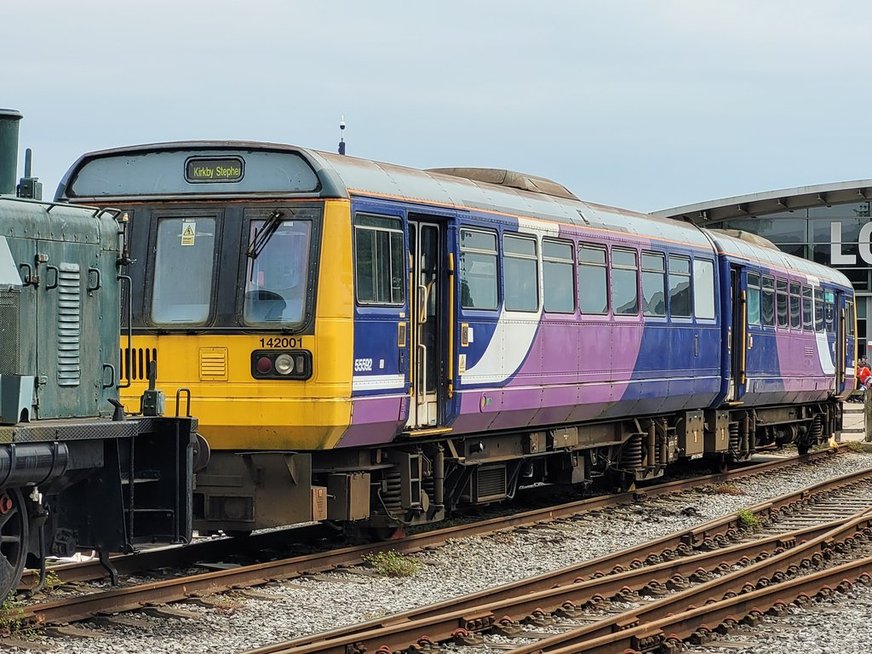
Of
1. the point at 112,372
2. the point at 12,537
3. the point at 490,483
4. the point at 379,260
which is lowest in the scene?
the point at 490,483

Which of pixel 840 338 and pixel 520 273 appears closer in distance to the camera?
pixel 520 273

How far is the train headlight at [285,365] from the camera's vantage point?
36.1ft

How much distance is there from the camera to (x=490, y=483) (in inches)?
563

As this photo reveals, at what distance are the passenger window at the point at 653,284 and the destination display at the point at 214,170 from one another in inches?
257

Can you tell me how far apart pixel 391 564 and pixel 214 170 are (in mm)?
3553

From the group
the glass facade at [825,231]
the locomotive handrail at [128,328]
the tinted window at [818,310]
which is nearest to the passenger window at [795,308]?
the tinted window at [818,310]

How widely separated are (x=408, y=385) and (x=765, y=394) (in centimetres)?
1049

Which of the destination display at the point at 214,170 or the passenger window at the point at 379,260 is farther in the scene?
the destination display at the point at 214,170

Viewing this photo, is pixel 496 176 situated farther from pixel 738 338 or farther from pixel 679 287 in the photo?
pixel 738 338

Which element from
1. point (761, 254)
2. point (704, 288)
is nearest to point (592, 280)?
point (704, 288)

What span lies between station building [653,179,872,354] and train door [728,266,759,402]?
27.3m

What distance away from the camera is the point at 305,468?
11172mm

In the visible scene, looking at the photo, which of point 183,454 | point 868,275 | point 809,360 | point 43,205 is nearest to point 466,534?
point 183,454

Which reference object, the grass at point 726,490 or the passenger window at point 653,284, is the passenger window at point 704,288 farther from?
the grass at point 726,490
